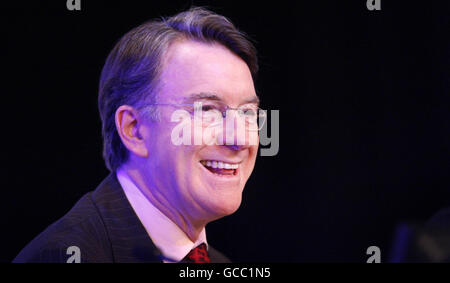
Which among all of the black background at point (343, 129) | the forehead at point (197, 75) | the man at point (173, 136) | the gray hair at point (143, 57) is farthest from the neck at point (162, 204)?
the black background at point (343, 129)

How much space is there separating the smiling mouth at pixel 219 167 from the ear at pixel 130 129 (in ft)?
0.81

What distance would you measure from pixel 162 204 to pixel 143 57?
0.59m

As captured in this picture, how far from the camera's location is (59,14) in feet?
7.63

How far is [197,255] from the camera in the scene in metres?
2.14

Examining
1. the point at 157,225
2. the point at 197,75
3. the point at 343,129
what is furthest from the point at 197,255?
the point at 343,129

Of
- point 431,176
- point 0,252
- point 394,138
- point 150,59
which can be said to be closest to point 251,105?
point 150,59

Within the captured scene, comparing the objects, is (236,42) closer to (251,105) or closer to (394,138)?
(251,105)

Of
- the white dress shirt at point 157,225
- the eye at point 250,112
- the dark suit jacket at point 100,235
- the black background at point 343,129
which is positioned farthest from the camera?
the black background at point 343,129

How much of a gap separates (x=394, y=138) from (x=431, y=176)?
10.6 inches

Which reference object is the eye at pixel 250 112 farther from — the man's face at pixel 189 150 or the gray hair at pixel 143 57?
the gray hair at pixel 143 57

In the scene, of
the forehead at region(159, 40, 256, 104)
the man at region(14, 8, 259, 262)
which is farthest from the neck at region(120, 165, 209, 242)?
the forehead at region(159, 40, 256, 104)

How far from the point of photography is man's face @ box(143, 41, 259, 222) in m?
2.04

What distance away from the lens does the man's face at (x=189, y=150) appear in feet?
6.71

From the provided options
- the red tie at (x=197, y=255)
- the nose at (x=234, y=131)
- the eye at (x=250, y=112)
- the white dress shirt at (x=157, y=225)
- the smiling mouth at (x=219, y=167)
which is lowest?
the red tie at (x=197, y=255)
